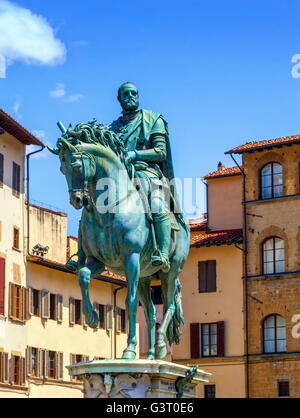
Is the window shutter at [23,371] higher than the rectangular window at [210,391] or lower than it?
higher

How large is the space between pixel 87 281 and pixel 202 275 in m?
52.4

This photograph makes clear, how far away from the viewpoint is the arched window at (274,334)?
67062 millimetres

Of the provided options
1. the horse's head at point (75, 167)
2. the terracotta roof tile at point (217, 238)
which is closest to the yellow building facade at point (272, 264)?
the terracotta roof tile at point (217, 238)

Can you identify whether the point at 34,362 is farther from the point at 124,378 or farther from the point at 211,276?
the point at 124,378

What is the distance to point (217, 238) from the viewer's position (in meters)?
70.4

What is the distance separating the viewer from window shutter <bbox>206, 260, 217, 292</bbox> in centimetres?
6994

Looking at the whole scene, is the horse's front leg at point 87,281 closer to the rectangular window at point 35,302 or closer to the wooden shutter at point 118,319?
the rectangular window at point 35,302

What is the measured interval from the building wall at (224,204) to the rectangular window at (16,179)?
15889 mm

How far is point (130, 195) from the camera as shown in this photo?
18375 millimetres

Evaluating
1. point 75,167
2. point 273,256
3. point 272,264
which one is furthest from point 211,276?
point 75,167

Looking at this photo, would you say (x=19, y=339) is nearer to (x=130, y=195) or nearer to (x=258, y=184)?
(x=258, y=184)

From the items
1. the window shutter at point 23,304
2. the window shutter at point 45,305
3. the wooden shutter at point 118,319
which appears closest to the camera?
the window shutter at point 23,304

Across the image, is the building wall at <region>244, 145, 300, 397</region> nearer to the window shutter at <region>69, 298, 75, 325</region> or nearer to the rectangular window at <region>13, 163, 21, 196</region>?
the window shutter at <region>69, 298, 75, 325</region>
